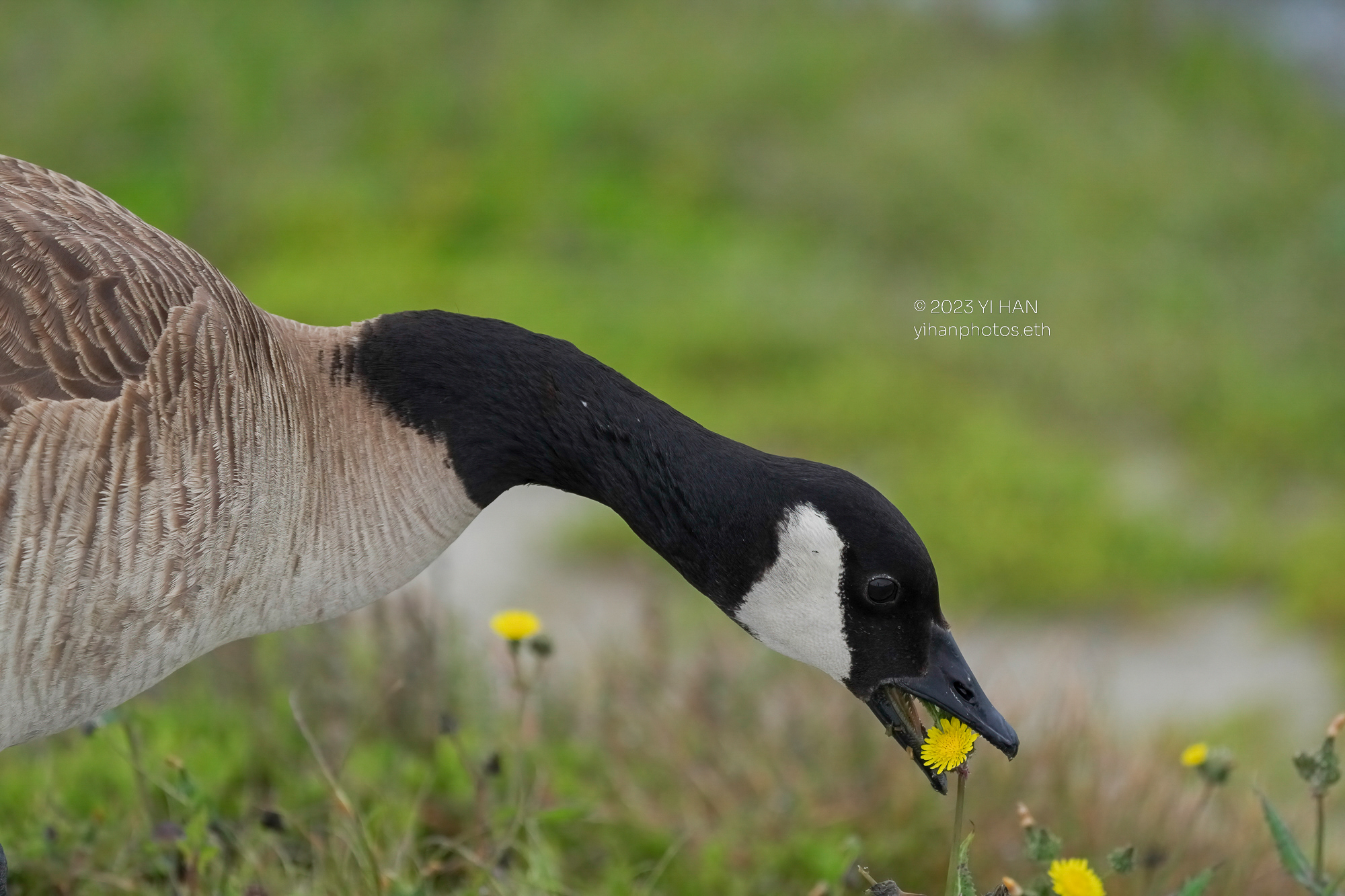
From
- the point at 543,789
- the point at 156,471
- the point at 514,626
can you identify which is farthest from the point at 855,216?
the point at 156,471

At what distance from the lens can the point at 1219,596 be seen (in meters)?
5.07

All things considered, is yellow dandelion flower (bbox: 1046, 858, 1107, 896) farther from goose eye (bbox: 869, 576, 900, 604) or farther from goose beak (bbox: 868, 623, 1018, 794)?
goose eye (bbox: 869, 576, 900, 604)

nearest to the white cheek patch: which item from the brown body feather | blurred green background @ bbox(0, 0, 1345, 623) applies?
the brown body feather

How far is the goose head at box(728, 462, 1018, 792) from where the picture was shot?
77.9 inches

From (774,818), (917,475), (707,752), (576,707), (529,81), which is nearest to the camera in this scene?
(774,818)

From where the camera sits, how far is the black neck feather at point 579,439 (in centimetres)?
207

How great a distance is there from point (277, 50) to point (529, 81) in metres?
→ 1.59

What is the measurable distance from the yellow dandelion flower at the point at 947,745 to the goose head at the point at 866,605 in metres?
0.03

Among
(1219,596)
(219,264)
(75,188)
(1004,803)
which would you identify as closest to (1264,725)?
(1219,596)

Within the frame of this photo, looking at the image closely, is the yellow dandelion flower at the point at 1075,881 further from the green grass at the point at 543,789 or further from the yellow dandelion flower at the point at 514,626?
the yellow dandelion flower at the point at 514,626

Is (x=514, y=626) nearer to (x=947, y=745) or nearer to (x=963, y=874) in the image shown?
(x=947, y=745)

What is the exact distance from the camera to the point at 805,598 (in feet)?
6.74

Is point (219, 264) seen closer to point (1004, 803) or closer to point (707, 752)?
point (707, 752)

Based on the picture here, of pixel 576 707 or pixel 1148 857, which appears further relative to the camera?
pixel 576 707
